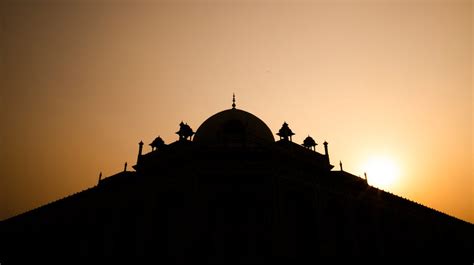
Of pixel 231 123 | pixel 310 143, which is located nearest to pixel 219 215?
pixel 231 123

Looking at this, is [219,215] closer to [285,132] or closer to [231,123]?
[231,123]

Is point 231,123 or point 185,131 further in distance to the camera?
point 185,131

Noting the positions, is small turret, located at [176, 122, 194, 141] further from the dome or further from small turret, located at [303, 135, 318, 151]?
small turret, located at [303, 135, 318, 151]

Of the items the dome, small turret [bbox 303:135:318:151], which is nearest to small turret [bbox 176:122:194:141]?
the dome

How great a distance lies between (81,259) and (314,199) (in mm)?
13692

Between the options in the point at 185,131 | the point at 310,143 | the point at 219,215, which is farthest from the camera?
the point at 310,143

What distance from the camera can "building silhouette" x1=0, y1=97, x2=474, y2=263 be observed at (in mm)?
14648

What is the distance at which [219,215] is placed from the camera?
15.0 meters

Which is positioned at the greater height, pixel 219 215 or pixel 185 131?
pixel 185 131

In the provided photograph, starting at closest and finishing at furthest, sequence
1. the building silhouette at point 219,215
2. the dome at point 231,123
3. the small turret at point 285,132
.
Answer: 1. the building silhouette at point 219,215
2. the dome at point 231,123
3. the small turret at point 285,132

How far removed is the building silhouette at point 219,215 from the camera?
48.1ft

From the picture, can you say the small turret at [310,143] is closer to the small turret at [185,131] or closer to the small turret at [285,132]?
the small turret at [285,132]

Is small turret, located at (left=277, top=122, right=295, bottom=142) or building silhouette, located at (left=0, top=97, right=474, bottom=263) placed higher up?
small turret, located at (left=277, top=122, right=295, bottom=142)


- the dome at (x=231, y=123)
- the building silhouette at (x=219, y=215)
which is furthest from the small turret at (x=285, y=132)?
the building silhouette at (x=219, y=215)
